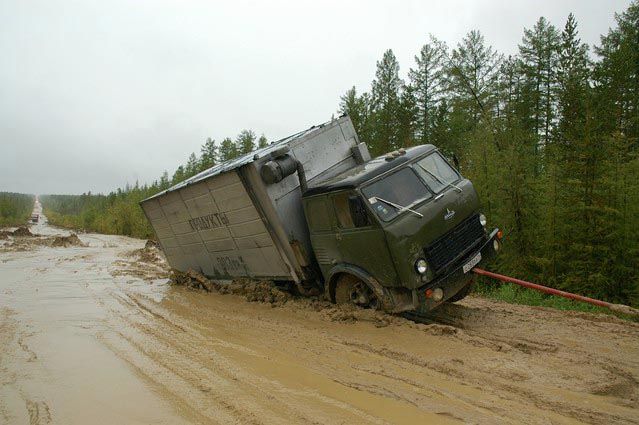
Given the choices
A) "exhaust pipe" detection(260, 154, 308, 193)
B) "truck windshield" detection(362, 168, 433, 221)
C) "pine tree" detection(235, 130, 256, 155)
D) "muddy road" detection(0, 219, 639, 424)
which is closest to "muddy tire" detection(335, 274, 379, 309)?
"muddy road" detection(0, 219, 639, 424)

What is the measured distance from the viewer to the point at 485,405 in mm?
3520

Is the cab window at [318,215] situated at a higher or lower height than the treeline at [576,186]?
higher

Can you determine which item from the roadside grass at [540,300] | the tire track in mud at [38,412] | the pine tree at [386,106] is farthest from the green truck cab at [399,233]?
the pine tree at [386,106]

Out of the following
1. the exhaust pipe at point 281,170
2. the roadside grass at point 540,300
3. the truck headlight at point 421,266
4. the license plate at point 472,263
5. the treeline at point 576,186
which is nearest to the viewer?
the truck headlight at point 421,266

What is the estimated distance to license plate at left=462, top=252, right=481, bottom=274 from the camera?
6.16m

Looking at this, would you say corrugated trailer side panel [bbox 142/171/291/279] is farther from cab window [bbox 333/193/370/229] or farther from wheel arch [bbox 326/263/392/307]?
cab window [bbox 333/193/370/229]

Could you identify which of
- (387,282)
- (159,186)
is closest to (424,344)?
(387,282)

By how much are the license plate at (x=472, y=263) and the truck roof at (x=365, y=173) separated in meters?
1.66

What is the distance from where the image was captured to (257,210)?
24.0ft

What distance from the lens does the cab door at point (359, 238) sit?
19.5ft

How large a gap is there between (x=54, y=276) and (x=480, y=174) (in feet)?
41.3

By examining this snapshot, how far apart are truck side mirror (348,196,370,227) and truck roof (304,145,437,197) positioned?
20 centimetres

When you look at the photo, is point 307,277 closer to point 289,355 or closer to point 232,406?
point 289,355

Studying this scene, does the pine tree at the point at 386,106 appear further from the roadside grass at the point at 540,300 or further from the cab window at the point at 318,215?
the cab window at the point at 318,215
